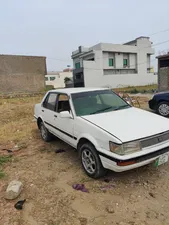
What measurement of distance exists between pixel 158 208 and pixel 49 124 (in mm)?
2881

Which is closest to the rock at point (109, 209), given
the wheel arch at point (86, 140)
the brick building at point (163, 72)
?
the wheel arch at point (86, 140)

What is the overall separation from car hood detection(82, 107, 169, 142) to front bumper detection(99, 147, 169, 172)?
0.29m

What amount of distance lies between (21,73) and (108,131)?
31.8m

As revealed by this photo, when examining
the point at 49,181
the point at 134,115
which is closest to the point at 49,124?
the point at 49,181

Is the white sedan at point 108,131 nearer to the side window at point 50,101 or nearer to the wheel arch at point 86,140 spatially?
the wheel arch at point 86,140

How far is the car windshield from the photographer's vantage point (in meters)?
3.46

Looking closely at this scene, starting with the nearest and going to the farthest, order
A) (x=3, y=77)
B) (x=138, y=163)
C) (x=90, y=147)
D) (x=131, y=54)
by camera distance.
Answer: (x=138, y=163)
(x=90, y=147)
(x=3, y=77)
(x=131, y=54)

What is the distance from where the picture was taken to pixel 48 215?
7.43 feet

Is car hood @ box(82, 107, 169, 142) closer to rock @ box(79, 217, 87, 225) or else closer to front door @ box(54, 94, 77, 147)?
front door @ box(54, 94, 77, 147)

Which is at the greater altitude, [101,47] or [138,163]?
[101,47]

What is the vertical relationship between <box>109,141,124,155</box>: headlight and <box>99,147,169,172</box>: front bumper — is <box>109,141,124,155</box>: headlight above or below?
above

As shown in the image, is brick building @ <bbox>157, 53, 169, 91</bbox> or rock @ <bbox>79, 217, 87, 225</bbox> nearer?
rock @ <bbox>79, 217, 87, 225</bbox>

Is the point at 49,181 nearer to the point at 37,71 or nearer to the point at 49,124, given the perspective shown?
the point at 49,124

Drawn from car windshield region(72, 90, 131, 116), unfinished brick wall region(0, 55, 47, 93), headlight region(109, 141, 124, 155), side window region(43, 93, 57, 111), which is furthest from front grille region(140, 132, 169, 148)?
unfinished brick wall region(0, 55, 47, 93)
